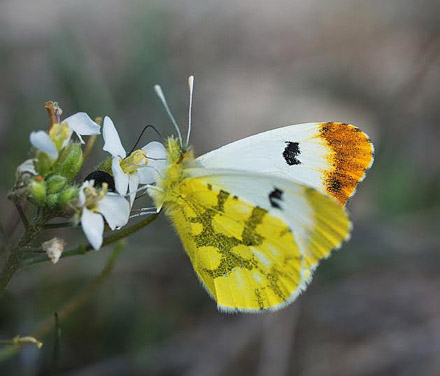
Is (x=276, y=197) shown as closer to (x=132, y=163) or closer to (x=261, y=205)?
(x=261, y=205)

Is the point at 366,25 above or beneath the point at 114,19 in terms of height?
beneath

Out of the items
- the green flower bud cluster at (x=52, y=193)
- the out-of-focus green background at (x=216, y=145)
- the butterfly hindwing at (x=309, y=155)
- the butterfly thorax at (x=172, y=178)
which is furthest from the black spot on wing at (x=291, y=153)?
the out-of-focus green background at (x=216, y=145)

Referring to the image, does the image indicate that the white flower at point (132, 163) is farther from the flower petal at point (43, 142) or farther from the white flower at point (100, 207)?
→ the flower petal at point (43, 142)

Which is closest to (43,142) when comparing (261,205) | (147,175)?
(147,175)

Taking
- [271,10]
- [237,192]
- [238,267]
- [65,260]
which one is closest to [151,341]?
[65,260]

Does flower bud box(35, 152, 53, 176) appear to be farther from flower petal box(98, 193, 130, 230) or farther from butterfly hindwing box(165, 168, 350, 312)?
butterfly hindwing box(165, 168, 350, 312)

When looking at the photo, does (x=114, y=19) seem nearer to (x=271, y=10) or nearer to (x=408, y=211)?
(x=271, y=10)
